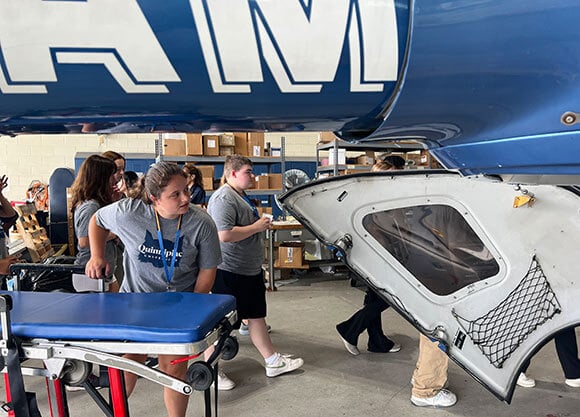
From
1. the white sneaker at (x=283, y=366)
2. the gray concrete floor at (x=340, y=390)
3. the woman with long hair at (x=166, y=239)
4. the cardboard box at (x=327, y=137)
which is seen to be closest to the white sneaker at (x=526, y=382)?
the gray concrete floor at (x=340, y=390)

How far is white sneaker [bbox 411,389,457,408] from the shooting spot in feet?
8.25

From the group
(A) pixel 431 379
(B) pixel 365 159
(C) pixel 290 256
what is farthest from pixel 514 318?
(B) pixel 365 159

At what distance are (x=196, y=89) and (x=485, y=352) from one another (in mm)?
1883

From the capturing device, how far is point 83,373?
1.35 m

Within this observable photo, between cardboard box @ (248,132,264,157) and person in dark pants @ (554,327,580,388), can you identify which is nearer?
person in dark pants @ (554,327,580,388)

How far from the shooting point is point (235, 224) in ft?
8.87

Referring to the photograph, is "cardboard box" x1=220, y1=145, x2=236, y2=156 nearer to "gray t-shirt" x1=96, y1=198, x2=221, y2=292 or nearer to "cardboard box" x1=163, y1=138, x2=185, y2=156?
"cardboard box" x1=163, y1=138, x2=185, y2=156

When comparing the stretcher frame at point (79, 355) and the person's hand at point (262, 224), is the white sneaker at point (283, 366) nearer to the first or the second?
the person's hand at point (262, 224)

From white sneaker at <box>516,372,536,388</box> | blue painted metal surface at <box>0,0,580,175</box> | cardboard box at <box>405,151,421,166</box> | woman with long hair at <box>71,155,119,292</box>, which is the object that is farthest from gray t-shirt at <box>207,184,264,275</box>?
cardboard box at <box>405,151,421,166</box>

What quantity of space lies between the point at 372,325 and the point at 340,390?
0.70 metres

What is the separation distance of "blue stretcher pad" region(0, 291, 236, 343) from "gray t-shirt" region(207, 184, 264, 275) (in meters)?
1.03

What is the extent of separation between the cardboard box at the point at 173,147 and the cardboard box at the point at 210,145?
0.93ft

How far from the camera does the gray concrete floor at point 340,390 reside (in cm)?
250

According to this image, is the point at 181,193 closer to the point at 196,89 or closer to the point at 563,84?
the point at 196,89
